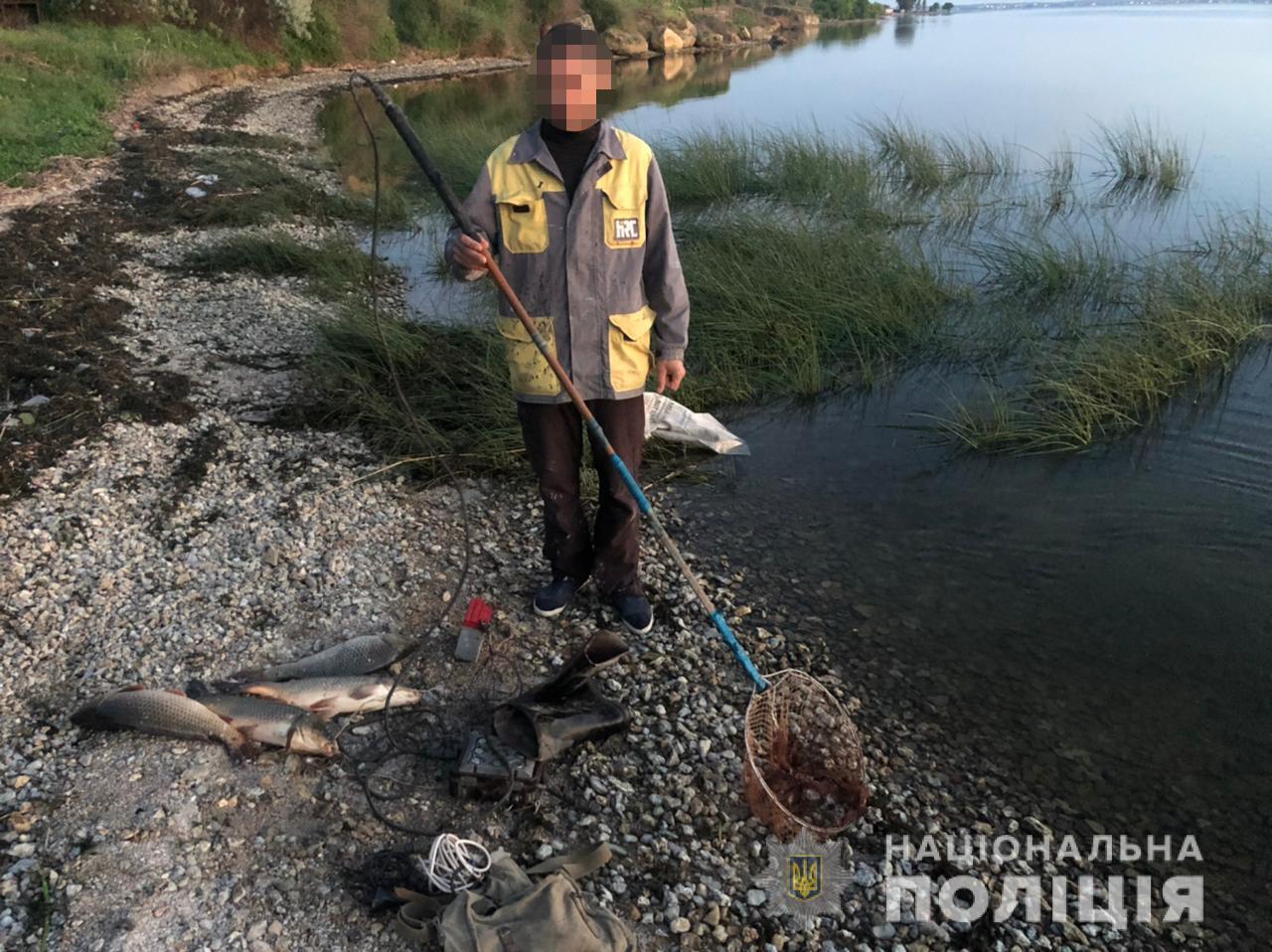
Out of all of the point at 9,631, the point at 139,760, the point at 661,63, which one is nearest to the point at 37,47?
the point at 9,631

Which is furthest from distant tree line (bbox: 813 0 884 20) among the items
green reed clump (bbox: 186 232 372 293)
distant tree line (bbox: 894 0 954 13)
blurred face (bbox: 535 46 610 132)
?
blurred face (bbox: 535 46 610 132)

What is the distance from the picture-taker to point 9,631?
376 centimetres

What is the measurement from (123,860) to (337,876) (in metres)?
0.70

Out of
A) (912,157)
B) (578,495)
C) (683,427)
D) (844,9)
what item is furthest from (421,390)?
(844,9)

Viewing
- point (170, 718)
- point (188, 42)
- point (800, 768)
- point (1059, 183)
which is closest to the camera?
point (170, 718)

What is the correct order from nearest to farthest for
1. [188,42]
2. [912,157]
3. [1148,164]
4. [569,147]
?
[569,147], [1148,164], [912,157], [188,42]

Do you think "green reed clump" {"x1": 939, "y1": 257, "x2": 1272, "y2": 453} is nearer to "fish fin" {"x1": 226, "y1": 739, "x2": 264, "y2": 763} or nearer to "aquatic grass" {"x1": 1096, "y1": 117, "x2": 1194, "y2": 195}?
"aquatic grass" {"x1": 1096, "y1": 117, "x2": 1194, "y2": 195}

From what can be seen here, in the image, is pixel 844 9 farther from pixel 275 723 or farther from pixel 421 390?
pixel 275 723

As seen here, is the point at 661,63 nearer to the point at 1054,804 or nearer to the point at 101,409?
the point at 101,409

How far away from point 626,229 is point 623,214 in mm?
55

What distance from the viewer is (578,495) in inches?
147

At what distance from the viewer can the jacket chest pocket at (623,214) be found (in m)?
3.09

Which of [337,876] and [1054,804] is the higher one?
[337,876]

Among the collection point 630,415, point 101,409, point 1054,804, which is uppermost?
point 630,415
